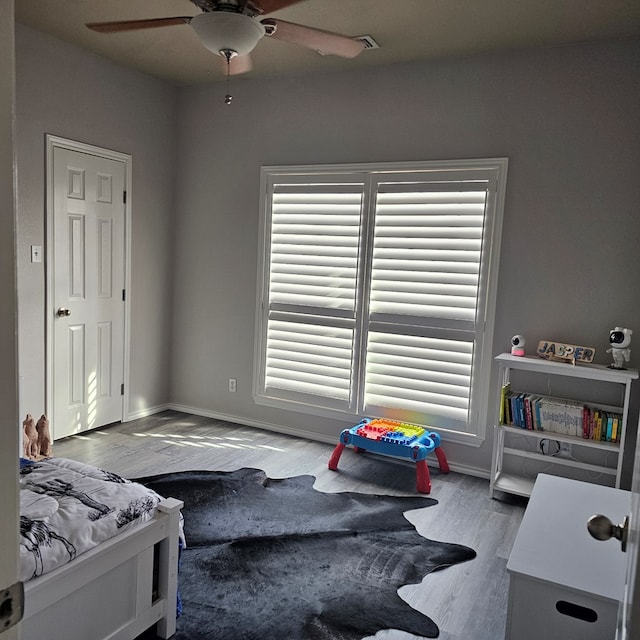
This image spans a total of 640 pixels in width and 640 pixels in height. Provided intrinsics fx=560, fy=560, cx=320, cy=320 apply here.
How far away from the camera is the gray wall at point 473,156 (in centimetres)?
339

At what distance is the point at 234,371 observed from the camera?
4816 mm

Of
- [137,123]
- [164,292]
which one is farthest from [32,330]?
[137,123]

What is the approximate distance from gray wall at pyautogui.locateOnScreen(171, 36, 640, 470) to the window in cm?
13

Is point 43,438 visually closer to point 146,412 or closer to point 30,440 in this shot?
point 30,440

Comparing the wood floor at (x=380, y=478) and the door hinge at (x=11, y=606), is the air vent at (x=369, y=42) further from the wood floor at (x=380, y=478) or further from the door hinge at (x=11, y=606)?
the door hinge at (x=11, y=606)

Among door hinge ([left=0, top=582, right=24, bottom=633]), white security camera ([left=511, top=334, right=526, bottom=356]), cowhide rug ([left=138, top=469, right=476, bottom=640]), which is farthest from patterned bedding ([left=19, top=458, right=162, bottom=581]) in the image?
white security camera ([left=511, top=334, right=526, bottom=356])

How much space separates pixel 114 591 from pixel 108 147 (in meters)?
3.43

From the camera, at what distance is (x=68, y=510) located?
1806mm

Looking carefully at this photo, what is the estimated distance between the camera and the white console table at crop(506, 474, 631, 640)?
1482 mm

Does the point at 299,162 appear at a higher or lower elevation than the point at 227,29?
lower

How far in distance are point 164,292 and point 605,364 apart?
353 centimetres

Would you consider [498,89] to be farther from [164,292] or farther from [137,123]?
[164,292]

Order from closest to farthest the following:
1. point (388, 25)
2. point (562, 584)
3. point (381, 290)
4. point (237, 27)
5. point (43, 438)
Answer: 1. point (562, 584)
2. point (237, 27)
3. point (388, 25)
4. point (43, 438)
5. point (381, 290)

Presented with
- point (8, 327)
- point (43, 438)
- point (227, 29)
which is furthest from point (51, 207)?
point (8, 327)
